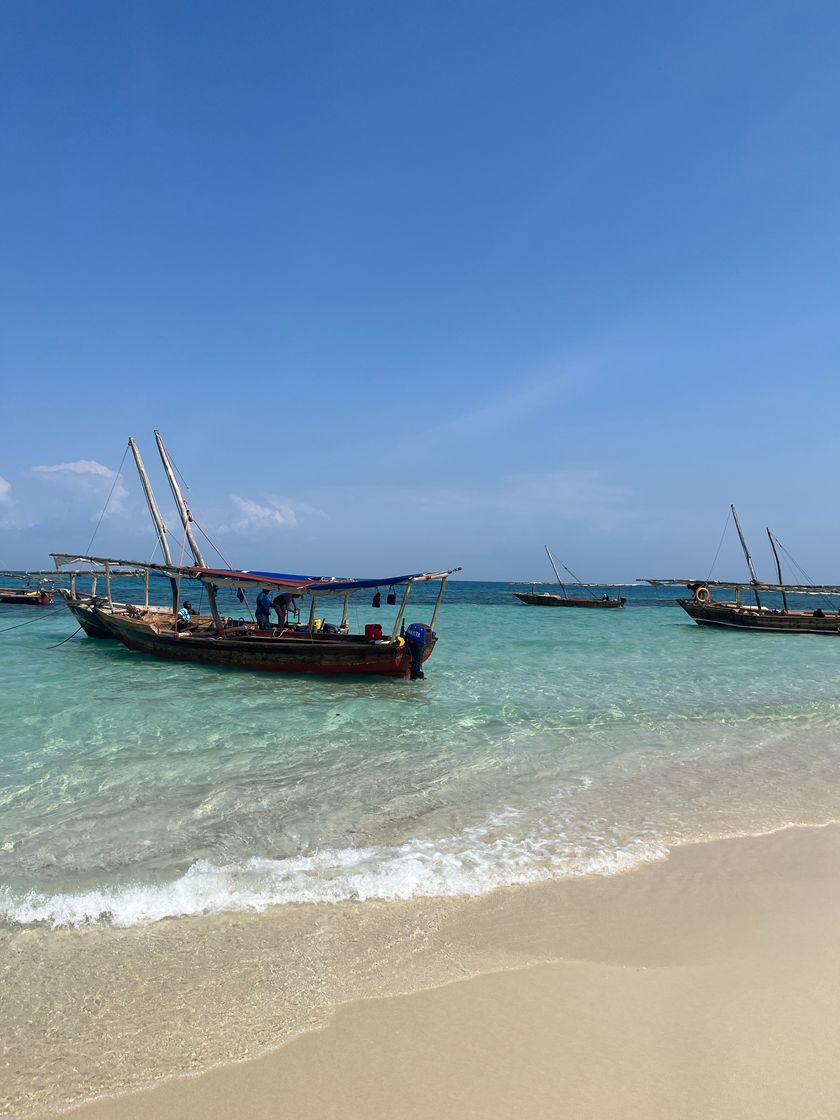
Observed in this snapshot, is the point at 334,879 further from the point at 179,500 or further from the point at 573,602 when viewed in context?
the point at 573,602

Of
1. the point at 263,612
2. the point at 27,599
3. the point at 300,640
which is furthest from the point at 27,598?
the point at 300,640

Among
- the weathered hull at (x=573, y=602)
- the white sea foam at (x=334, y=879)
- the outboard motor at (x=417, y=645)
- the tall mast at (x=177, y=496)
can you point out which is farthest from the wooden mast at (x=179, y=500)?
the weathered hull at (x=573, y=602)

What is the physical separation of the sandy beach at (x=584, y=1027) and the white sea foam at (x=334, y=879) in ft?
1.79

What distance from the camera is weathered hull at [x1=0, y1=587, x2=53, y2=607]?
50.1 metres

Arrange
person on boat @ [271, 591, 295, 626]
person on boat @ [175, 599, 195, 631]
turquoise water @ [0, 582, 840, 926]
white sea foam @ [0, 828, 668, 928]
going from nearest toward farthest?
white sea foam @ [0, 828, 668, 928] → turquoise water @ [0, 582, 840, 926] → person on boat @ [271, 591, 295, 626] → person on boat @ [175, 599, 195, 631]

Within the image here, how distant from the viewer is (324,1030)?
3.92 m

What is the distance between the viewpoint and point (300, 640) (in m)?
18.0

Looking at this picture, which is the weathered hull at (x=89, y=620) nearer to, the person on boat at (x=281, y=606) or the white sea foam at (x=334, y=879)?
the person on boat at (x=281, y=606)

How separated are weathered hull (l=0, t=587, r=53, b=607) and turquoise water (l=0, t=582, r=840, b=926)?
121ft

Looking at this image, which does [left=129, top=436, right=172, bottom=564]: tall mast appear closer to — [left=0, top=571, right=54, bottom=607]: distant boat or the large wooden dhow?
the large wooden dhow

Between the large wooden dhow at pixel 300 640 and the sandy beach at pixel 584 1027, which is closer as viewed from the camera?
the sandy beach at pixel 584 1027

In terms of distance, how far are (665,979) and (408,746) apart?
703cm

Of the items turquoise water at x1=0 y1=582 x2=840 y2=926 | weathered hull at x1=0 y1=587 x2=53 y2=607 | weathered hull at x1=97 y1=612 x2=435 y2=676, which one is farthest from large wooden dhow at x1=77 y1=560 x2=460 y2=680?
weathered hull at x1=0 y1=587 x2=53 y2=607

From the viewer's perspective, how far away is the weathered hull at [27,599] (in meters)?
50.1
